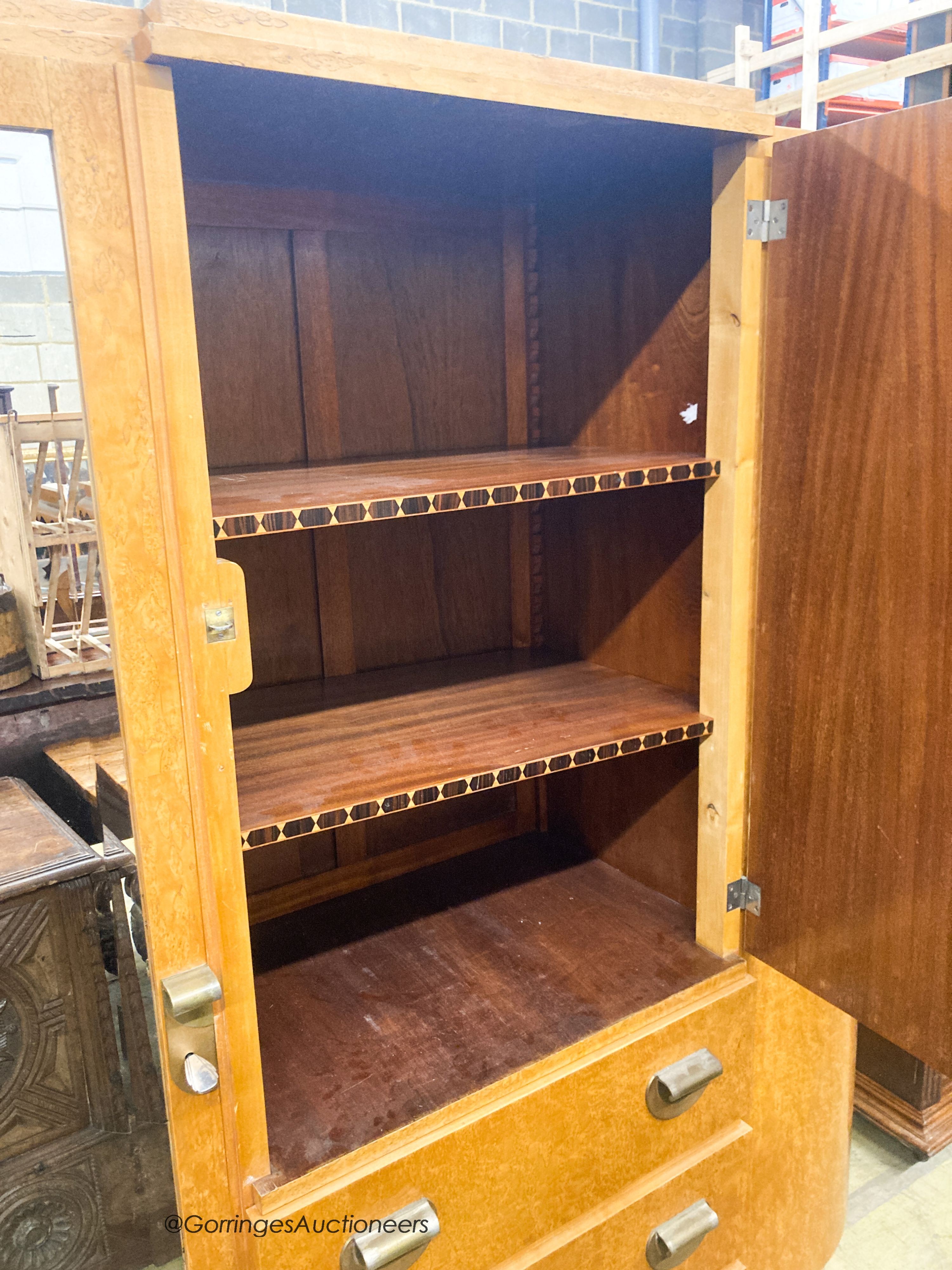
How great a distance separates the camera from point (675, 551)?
4.66ft

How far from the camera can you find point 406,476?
3.94 feet

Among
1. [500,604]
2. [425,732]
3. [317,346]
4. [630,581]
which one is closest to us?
[425,732]

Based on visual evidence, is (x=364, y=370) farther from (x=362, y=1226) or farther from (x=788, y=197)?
(x=362, y=1226)

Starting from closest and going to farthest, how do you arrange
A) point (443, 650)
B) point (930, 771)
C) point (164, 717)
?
1. point (164, 717)
2. point (930, 771)
3. point (443, 650)

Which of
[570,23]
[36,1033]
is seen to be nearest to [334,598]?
[36,1033]

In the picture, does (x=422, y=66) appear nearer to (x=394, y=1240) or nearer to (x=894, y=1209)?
(x=394, y=1240)

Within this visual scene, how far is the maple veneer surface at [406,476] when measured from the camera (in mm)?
999

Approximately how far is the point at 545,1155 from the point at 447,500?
0.85 meters

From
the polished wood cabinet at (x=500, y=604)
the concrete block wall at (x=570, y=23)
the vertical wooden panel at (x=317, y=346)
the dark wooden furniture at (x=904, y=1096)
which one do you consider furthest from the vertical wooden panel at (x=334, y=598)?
the concrete block wall at (x=570, y=23)

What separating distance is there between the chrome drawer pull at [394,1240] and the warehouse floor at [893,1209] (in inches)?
40.2

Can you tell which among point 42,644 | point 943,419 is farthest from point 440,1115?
point 42,644

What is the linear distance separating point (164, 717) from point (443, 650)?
76 centimetres

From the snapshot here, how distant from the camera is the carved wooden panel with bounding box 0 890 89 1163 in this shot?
1.72 metres

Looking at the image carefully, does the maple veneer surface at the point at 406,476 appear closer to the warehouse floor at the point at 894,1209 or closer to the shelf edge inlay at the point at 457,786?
the shelf edge inlay at the point at 457,786
